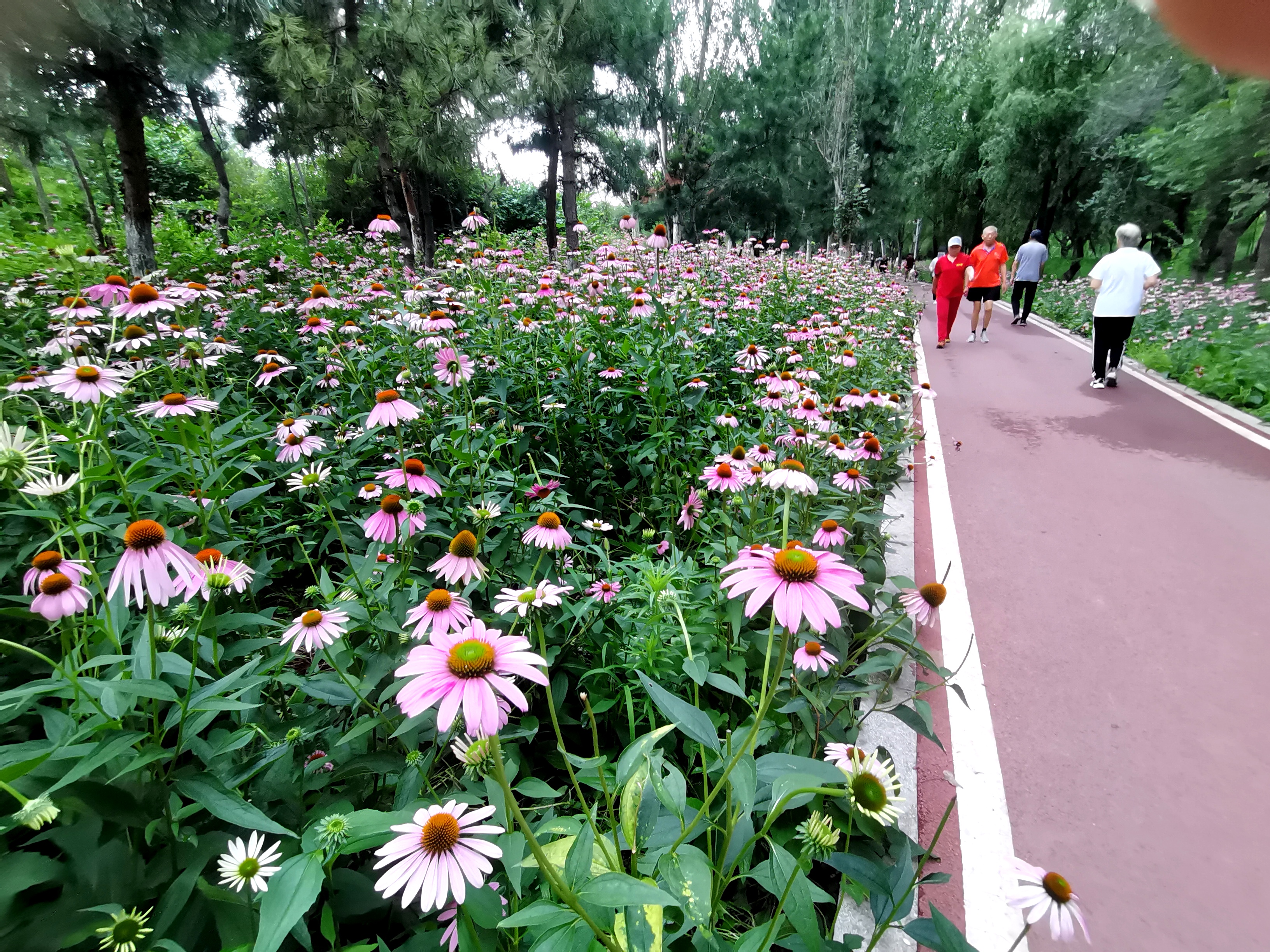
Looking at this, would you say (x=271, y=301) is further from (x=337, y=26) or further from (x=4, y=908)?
(x=337, y=26)

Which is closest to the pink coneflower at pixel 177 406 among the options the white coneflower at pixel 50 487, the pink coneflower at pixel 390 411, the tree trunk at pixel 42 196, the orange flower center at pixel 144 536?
the pink coneflower at pixel 390 411

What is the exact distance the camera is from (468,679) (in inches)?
31.6

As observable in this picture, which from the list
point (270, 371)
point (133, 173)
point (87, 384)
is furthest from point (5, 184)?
point (87, 384)

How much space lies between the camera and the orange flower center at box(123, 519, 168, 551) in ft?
3.37

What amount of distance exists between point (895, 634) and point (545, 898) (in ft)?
5.40

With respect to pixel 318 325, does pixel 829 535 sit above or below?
below

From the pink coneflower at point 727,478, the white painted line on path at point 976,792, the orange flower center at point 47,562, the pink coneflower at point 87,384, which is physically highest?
the pink coneflower at point 87,384

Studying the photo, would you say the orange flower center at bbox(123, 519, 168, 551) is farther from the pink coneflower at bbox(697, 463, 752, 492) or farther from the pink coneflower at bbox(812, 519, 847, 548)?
the pink coneflower at bbox(812, 519, 847, 548)

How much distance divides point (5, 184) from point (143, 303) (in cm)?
1008

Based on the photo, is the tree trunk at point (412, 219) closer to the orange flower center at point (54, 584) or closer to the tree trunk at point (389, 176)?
the tree trunk at point (389, 176)

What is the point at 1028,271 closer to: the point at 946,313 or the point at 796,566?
the point at 946,313

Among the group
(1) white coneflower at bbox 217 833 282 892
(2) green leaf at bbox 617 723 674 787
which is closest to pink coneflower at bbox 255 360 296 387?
(1) white coneflower at bbox 217 833 282 892

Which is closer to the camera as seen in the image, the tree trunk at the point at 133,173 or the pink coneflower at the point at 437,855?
the pink coneflower at the point at 437,855

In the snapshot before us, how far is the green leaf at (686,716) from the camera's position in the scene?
3.13 feet
